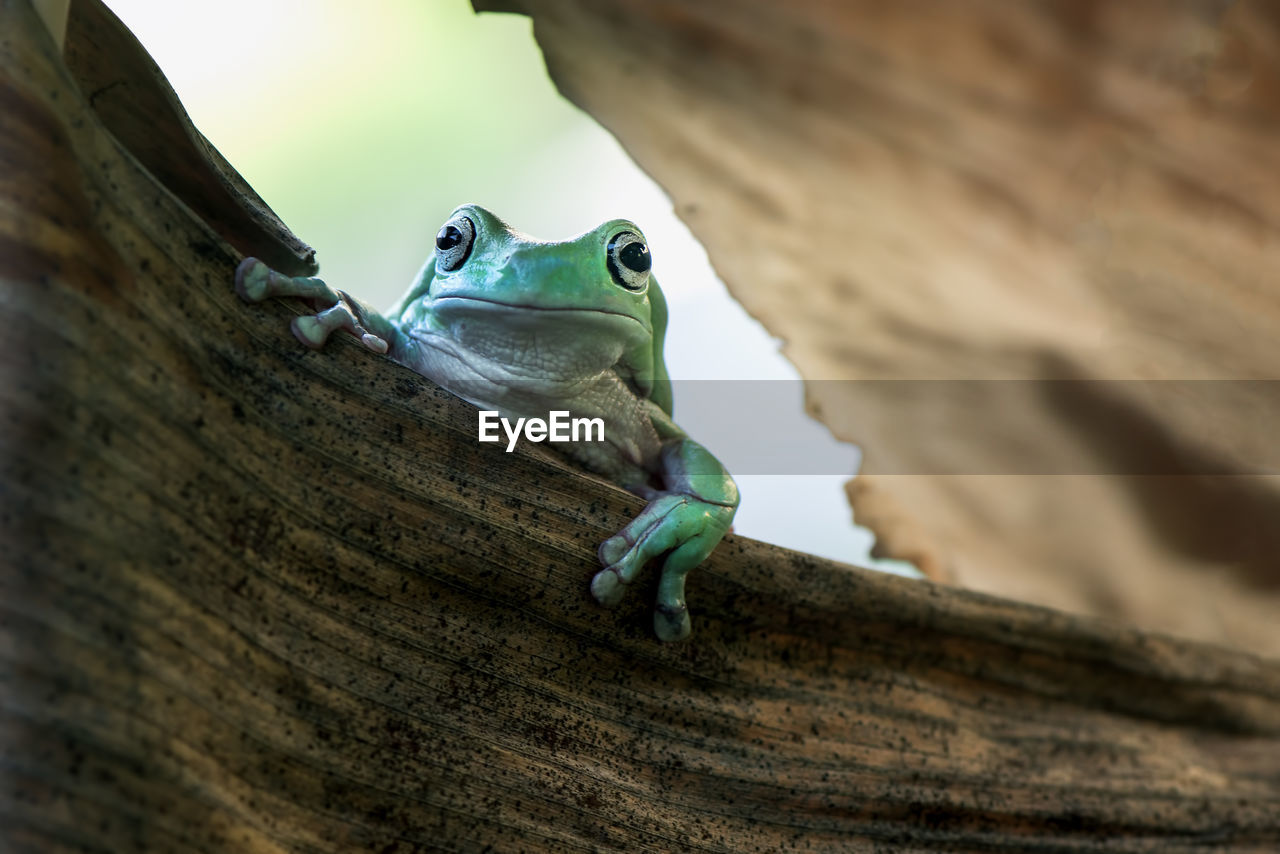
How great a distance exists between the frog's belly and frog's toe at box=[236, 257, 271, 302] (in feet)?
1.43

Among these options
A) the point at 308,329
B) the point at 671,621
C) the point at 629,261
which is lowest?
the point at 671,621

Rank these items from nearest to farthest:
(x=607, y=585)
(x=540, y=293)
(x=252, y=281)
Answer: (x=252, y=281) → (x=607, y=585) → (x=540, y=293)

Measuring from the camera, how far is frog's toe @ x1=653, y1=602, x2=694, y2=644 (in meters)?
1.33

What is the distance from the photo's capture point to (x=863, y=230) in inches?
93.7

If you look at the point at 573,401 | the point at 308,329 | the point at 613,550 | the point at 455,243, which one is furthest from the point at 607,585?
the point at 455,243

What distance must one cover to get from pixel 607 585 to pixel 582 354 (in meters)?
0.42

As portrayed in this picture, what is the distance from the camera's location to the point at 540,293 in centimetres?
139

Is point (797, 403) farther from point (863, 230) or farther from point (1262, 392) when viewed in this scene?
point (1262, 392)

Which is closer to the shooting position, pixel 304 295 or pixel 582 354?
pixel 304 295

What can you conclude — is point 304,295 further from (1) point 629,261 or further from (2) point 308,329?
(1) point 629,261

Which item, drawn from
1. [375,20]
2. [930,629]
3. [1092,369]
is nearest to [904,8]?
[1092,369]

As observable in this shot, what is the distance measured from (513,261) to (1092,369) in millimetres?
1664

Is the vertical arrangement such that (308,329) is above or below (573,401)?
above

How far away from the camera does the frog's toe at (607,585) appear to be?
1268 millimetres
